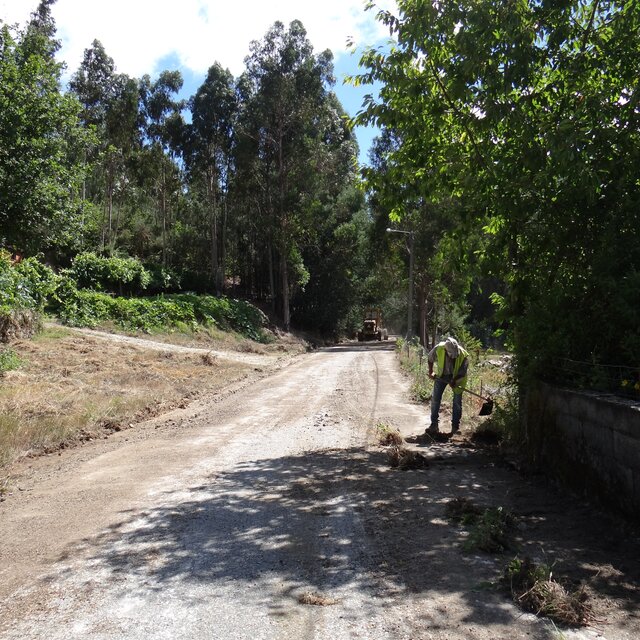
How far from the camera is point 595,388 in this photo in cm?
621

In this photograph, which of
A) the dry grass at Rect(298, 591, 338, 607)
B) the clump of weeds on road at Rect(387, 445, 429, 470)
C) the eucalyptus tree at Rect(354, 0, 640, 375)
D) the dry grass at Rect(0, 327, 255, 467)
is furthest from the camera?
the dry grass at Rect(0, 327, 255, 467)

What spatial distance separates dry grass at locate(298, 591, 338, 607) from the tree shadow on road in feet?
0.37

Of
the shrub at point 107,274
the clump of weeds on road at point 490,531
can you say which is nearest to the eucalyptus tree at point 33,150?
the shrub at point 107,274

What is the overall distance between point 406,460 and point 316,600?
3.95 meters

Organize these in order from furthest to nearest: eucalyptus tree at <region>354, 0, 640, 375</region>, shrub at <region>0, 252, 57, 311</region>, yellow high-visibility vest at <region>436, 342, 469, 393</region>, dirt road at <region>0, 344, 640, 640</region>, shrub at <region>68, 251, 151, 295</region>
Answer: shrub at <region>68, 251, 151, 295</region> → shrub at <region>0, 252, 57, 311</region> → yellow high-visibility vest at <region>436, 342, 469, 393</region> → eucalyptus tree at <region>354, 0, 640, 375</region> → dirt road at <region>0, 344, 640, 640</region>

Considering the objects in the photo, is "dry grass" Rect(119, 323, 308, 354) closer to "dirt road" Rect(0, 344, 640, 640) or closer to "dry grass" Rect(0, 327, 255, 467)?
"dry grass" Rect(0, 327, 255, 467)

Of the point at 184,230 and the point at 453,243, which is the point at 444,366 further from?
the point at 184,230

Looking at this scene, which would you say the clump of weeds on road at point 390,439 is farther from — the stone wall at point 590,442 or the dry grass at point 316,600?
the dry grass at point 316,600

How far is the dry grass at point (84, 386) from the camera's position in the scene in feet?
29.7

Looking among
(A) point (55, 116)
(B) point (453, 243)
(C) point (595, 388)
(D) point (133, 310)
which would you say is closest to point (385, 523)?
(C) point (595, 388)

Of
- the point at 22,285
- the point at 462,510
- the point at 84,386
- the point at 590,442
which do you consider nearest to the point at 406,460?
the point at 462,510

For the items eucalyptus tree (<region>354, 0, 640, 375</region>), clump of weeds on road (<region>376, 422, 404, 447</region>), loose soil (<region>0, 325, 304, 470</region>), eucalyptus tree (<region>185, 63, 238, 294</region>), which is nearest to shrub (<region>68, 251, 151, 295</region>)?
eucalyptus tree (<region>185, 63, 238, 294</region>)

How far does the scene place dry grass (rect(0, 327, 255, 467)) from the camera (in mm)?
9055

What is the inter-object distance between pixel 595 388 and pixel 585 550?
195cm
